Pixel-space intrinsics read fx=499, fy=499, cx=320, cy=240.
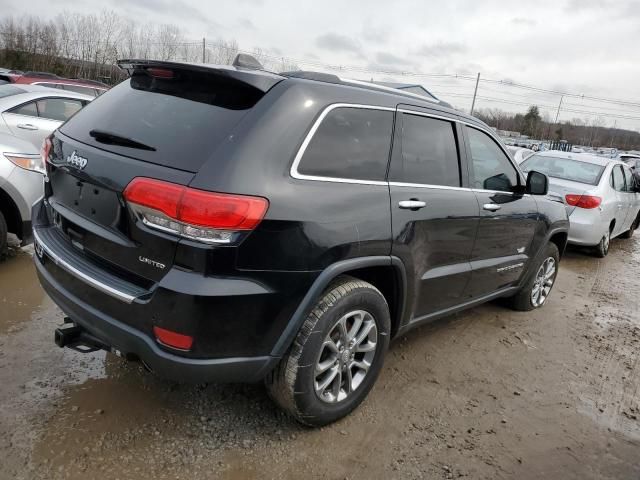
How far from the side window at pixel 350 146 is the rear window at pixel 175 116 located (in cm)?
37

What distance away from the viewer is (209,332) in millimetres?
2137

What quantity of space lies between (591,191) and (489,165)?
14.3ft

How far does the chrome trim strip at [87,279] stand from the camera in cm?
221

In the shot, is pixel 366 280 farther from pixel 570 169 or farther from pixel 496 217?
pixel 570 169

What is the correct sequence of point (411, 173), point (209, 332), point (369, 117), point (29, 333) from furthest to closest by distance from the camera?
point (29, 333) < point (411, 173) < point (369, 117) < point (209, 332)

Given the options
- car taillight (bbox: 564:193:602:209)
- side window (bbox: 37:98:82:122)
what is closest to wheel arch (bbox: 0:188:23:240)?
side window (bbox: 37:98:82:122)

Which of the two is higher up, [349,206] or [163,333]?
[349,206]

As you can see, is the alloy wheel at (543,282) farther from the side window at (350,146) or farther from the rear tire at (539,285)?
the side window at (350,146)

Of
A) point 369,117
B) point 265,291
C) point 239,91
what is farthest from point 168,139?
point 369,117

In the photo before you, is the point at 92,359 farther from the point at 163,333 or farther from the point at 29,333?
the point at 163,333

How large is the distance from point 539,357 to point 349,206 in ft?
8.31

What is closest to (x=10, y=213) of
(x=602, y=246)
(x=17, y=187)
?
(x=17, y=187)

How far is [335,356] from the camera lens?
269 cm

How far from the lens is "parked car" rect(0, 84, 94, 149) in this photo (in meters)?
6.48
